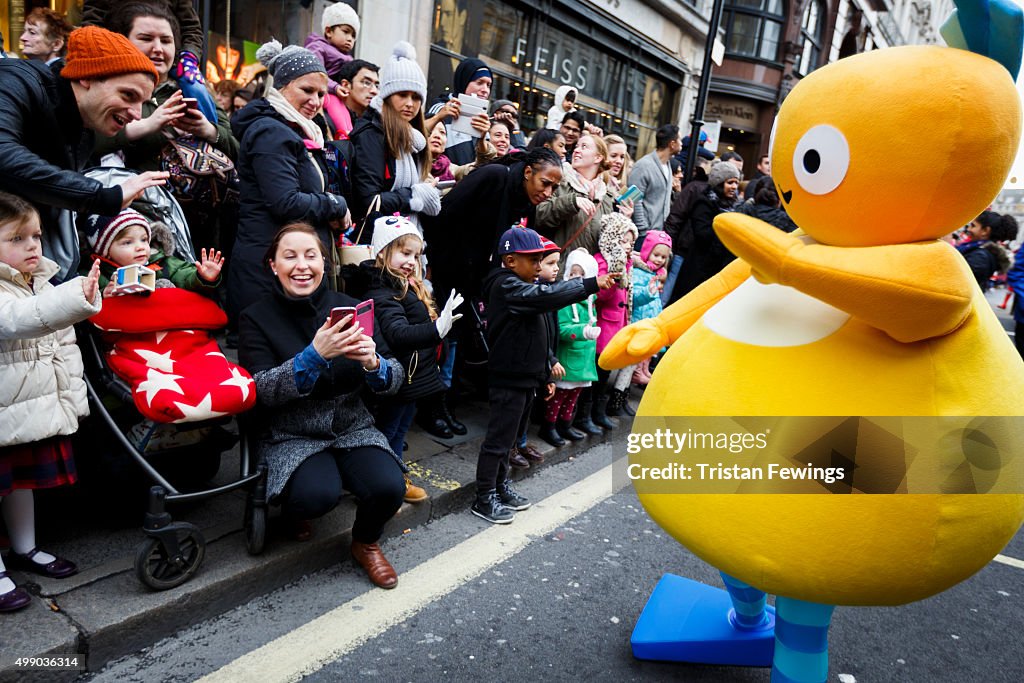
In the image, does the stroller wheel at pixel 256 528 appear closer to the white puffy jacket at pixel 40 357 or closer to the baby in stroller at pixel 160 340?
the baby in stroller at pixel 160 340

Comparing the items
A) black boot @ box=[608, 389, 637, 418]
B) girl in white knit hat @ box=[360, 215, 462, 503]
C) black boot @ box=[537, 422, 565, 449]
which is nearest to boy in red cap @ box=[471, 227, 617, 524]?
girl in white knit hat @ box=[360, 215, 462, 503]

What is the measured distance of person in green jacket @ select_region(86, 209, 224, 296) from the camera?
2639 mm

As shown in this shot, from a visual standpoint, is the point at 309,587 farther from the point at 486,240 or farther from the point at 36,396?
the point at 486,240

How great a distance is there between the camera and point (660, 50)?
15.5m

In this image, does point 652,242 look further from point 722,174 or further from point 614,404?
point 722,174

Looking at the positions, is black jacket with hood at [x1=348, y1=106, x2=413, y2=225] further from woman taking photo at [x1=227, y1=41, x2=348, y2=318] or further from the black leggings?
the black leggings

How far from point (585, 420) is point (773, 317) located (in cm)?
325

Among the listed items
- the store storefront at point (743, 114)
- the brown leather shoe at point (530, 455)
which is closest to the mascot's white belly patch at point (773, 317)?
the brown leather shoe at point (530, 455)

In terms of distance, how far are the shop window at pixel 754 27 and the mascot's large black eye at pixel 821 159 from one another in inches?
955

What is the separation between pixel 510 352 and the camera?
3.65m

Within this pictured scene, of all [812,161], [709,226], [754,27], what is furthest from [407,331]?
[754,27]

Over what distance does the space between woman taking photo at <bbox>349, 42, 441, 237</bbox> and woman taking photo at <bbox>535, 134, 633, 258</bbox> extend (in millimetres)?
1012

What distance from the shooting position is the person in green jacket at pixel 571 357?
15.2ft

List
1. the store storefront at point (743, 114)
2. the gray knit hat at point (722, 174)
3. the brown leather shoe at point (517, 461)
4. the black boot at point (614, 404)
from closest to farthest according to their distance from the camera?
the brown leather shoe at point (517, 461)
the black boot at point (614, 404)
the gray knit hat at point (722, 174)
the store storefront at point (743, 114)
